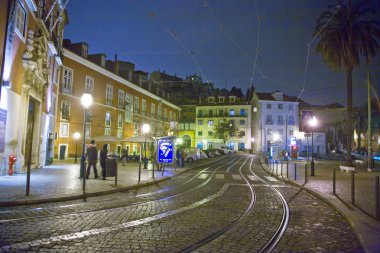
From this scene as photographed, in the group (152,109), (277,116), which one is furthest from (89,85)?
(277,116)

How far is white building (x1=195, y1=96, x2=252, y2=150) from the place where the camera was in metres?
80.8

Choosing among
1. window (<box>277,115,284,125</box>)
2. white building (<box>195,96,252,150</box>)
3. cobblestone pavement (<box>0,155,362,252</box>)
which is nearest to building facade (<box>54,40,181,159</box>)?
cobblestone pavement (<box>0,155,362,252</box>)

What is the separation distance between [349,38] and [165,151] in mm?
15947

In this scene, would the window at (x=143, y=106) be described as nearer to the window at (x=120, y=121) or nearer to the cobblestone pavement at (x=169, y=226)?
the window at (x=120, y=121)

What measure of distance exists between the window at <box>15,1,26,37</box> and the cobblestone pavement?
10931 millimetres

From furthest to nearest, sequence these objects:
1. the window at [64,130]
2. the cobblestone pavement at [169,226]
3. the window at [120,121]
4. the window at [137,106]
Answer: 1. the window at [137,106]
2. the window at [120,121]
3. the window at [64,130]
4. the cobblestone pavement at [169,226]

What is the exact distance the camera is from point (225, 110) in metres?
82.7

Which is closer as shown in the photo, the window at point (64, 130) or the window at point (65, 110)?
the window at point (64, 130)

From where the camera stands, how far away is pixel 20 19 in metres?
17.0

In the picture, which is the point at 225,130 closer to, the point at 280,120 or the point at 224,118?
the point at 224,118

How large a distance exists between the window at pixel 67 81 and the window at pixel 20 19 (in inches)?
717

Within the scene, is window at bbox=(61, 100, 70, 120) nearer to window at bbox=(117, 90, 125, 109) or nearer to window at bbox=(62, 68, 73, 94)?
window at bbox=(62, 68, 73, 94)

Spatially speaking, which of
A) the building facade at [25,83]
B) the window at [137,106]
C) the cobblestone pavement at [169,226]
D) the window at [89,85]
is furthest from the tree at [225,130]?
the cobblestone pavement at [169,226]

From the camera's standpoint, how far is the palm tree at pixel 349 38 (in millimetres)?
23906
